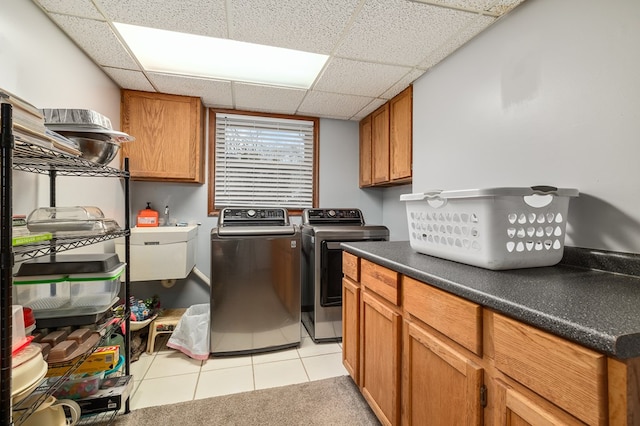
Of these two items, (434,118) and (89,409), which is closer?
(89,409)

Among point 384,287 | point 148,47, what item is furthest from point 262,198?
point 384,287

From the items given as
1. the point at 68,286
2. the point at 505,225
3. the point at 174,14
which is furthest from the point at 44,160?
the point at 505,225

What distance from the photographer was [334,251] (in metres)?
2.47

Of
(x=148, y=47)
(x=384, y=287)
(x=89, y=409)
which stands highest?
(x=148, y=47)

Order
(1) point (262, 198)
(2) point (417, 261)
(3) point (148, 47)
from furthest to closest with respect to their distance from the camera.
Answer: (1) point (262, 198)
(3) point (148, 47)
(2) point (417, 261)

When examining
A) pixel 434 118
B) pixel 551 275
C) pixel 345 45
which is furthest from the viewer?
pixel 434 118

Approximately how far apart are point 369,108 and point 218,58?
1527 millimetres

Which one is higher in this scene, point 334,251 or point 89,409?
point 334,251

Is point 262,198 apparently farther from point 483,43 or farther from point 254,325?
point 483,43

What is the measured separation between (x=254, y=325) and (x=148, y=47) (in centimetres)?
218

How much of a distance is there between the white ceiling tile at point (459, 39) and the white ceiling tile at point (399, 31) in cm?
5

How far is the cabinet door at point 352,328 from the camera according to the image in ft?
5.38

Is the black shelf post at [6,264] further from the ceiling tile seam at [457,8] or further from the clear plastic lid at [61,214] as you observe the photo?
the ceiling tile seam at [457,8]

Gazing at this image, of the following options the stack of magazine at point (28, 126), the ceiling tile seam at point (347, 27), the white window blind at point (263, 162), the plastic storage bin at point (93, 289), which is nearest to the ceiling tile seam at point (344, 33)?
the ceiling tile seam at point (347, 27)
